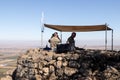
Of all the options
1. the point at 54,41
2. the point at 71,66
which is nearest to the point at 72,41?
the point at 54,41

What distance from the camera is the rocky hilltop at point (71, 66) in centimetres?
2148

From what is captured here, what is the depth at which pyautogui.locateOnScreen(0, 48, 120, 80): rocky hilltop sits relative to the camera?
70.5ft

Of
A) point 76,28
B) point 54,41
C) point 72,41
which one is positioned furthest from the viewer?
point 76,28

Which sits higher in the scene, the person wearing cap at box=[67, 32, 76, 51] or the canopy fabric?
the canopy fabric

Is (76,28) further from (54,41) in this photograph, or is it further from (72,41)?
(72,41)

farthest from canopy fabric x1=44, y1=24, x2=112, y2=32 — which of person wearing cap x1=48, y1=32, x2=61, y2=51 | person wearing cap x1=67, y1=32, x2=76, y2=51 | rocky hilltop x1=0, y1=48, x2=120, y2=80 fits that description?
rocky hilltop x1=0, y1=48, x2=120, y2=80

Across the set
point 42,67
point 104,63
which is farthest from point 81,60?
point 42,67

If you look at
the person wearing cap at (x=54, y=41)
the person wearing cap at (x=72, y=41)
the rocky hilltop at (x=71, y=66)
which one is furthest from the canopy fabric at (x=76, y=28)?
the rocky hilltop at (x=71, y=66)

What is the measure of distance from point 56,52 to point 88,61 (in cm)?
583

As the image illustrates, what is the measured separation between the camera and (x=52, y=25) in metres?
32.2

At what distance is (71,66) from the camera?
79.3 feet

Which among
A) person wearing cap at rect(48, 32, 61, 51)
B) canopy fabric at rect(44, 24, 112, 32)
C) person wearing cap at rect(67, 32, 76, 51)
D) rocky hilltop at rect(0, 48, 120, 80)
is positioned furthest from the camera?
canopy fabric at rect(44, 24, 112, 32)

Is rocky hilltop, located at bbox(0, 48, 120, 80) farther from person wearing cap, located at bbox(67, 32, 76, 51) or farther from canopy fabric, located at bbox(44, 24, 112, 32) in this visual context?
canopy fabric, located at bbox(44, 24, 112, 32)

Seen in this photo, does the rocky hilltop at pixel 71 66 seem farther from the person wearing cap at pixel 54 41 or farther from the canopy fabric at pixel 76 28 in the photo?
the canopy fabric at pixel 76 28
